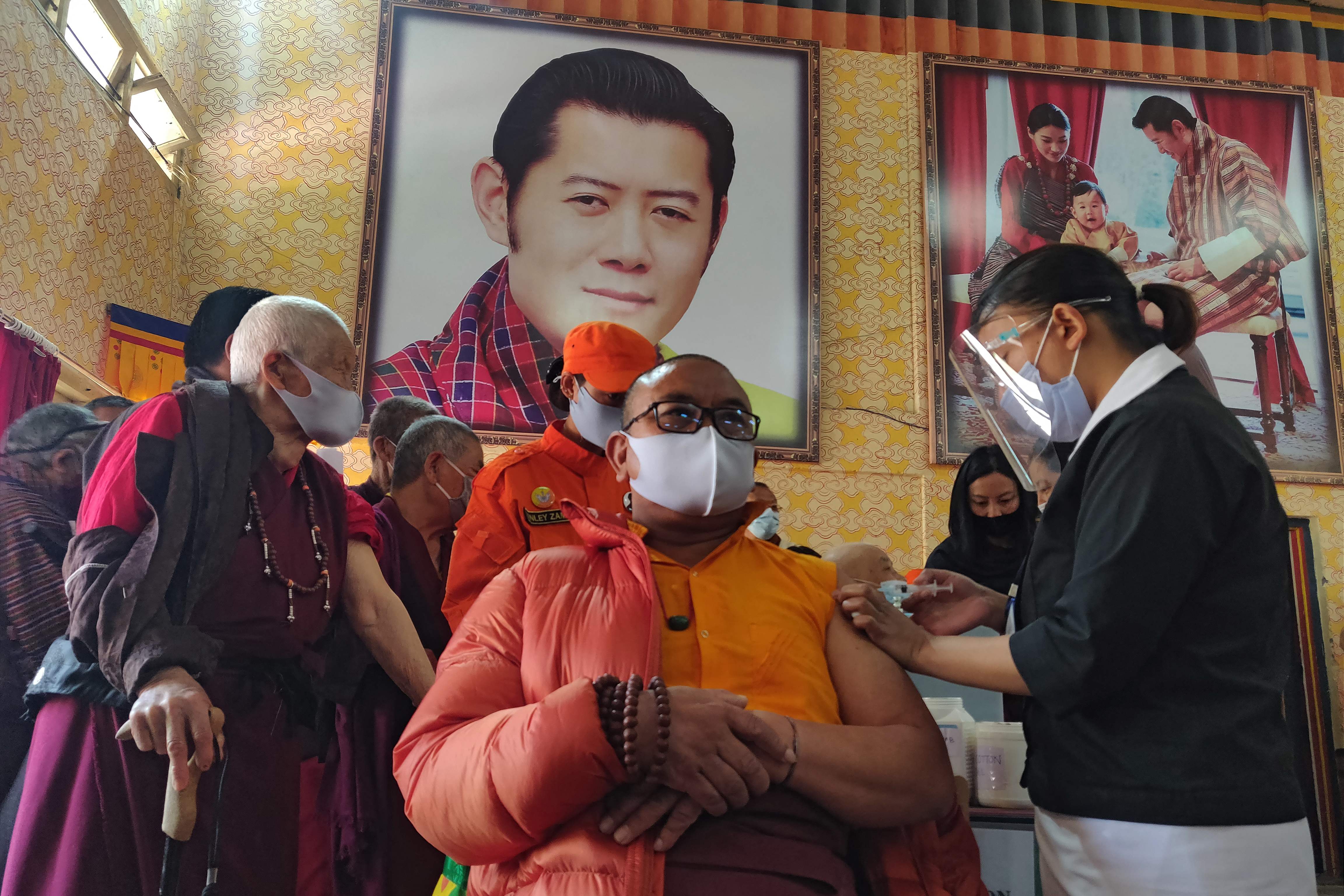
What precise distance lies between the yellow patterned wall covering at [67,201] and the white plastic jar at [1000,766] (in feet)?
11.2

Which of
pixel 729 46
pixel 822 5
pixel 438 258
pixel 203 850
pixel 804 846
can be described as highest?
pixel 822 5

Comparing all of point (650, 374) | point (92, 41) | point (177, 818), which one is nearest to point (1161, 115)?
point (650, 374)

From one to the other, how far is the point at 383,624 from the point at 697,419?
2.85ft

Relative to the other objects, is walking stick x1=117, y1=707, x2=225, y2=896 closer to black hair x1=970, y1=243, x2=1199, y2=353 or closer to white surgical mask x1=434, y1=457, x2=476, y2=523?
white surgical mask x1=434, y1=457, x2=476, y2=523

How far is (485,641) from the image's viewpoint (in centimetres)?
137

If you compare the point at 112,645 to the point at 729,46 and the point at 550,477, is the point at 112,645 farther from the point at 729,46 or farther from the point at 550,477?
the point at 729,46

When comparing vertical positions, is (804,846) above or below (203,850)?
above

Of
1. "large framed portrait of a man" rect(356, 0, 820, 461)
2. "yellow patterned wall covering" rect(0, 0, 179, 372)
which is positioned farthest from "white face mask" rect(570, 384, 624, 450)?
"large framed portrait of a man" rect(356, 0, 820, 461)

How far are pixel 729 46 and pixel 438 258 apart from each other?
2.10m

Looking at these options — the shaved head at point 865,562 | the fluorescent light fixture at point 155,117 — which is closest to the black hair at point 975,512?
the shaved head at point 865,562

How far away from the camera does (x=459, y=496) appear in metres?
2.66

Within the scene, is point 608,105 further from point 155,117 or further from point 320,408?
point 320,408

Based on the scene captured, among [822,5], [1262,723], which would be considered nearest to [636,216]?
[822,5]

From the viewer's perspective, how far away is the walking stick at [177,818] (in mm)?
1528
